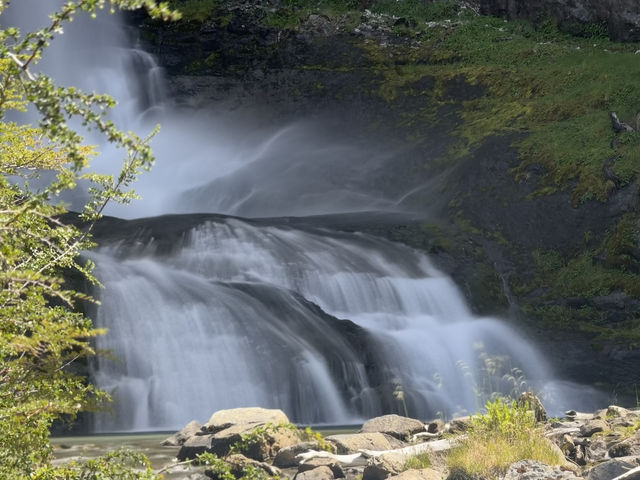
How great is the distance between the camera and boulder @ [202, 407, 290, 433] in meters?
11.1

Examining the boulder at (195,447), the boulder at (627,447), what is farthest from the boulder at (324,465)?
the boulder at (627,447)

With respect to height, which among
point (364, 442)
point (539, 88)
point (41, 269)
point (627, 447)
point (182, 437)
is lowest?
point (182, 437)

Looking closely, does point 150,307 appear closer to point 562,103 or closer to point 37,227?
point 37,227

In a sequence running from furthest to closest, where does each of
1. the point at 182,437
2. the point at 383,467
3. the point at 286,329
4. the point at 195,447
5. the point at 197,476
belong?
the point at 286,329 < the point at 182,437 < the point at 195,447 < the point at 197,476 < the point at 383,467

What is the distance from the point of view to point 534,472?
6.70m

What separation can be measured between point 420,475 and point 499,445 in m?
0.86

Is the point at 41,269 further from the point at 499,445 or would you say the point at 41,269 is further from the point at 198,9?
the point at 198,9

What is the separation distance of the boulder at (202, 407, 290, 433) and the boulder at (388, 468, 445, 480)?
11.5 ft

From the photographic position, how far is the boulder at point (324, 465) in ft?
28.6

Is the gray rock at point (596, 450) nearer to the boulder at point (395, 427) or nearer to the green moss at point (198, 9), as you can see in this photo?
the boulder at point (395, 427)

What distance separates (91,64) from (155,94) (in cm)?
426

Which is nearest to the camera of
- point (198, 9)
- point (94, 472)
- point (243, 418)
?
point (94, 472)

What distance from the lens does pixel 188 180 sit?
36.5 metres

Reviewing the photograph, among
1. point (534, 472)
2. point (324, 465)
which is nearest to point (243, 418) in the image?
point (324, 465)
